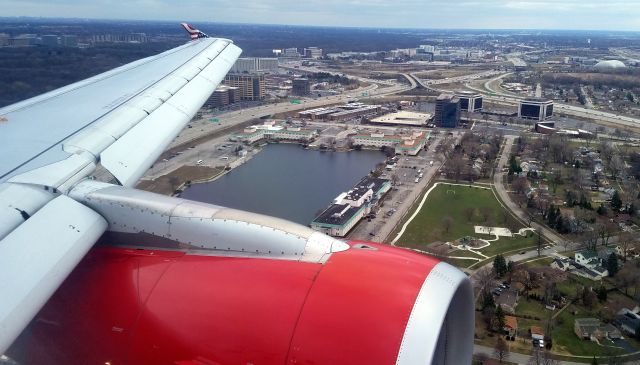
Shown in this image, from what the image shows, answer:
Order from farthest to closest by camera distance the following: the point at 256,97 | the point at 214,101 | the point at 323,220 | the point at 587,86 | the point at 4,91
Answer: the point at 587,86
the point at 256,97
the point at 214,101
the point at 4,91
the point at 323,220

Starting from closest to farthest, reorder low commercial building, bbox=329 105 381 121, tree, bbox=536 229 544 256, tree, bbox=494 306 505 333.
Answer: tree, bbox=494 306 505 333 < tree, bbox=536 229 544 256 < low commercial building, bbox=329 105 381 121

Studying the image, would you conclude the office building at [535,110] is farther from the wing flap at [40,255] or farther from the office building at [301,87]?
the wing flap at [40,255]

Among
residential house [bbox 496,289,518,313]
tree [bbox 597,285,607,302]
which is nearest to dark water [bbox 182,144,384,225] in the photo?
residential house [bbox 496,289,518,313]

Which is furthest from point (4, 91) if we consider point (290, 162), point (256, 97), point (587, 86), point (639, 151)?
point (587, 86)

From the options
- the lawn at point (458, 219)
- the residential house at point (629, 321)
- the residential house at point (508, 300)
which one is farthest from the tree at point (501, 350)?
the lawn at point (458, 219)

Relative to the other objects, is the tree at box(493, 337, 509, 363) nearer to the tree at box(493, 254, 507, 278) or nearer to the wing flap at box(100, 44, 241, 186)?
A: the tree at box(493, 254, 507, 278)

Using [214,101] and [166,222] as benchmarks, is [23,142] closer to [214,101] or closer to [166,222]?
[166,222]
